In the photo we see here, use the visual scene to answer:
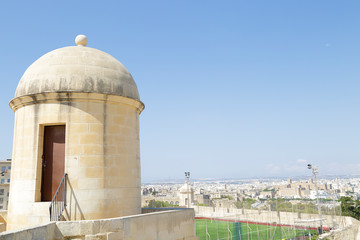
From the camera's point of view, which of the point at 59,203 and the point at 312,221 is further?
the point at 312,221

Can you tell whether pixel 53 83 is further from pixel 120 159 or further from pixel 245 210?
pixel 245 210

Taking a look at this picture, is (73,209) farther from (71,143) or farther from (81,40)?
(81,40)

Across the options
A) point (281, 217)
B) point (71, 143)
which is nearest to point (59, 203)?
point (71, 143)

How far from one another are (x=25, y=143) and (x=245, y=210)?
34495 millimetres

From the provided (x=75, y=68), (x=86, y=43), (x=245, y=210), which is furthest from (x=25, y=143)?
(x=245, y=210)

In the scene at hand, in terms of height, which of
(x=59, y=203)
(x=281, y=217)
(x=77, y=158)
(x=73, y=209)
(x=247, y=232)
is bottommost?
(x=247, y=232)

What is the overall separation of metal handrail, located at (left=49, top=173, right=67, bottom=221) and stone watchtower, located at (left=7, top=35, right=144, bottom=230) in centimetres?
9

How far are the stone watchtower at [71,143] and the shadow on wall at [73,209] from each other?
0.07 feet

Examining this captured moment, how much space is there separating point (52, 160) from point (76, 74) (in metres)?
2.10

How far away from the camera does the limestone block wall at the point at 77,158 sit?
22.1 ft

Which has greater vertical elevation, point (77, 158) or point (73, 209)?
point (77, 158)

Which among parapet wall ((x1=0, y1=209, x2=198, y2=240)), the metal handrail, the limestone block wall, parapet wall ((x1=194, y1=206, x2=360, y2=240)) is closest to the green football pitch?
parapet wall ((x1=194, y1=206, x2=360, y2=240))

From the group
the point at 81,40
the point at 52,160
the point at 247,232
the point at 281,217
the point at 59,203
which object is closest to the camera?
the point at 59,203

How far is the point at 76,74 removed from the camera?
23.6 ft
